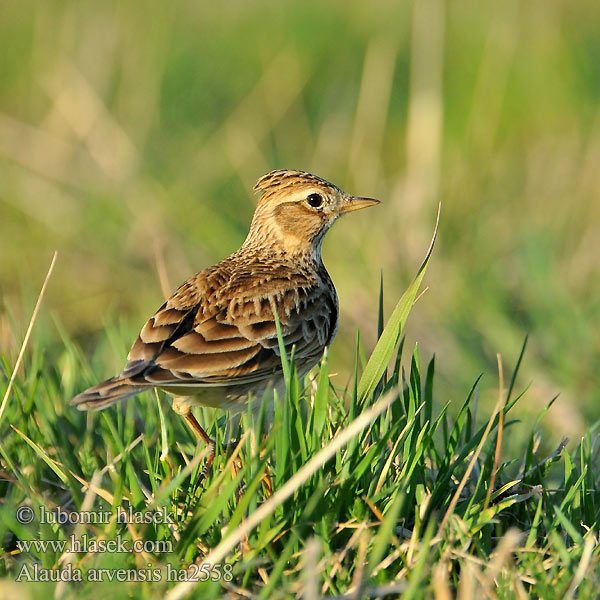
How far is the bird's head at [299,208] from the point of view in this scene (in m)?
4.82

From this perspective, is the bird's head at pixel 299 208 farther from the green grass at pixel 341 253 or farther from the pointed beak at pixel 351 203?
the green grass at pixel 341 253

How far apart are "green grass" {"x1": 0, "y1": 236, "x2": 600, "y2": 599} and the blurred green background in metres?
1.28

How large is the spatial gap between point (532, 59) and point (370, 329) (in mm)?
4679

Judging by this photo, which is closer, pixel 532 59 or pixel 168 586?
pixel 168 586

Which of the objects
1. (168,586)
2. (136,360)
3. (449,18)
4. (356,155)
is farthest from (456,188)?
(168,586)

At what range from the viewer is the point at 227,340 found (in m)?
3.81

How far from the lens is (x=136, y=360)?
3.64 metres

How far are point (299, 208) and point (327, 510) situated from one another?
2048 millimetres

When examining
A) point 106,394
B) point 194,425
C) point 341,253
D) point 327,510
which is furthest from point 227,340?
point 341,253

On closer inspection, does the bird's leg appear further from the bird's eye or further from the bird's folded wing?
the bird's eye

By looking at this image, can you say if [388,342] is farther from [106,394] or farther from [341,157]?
[341,157]

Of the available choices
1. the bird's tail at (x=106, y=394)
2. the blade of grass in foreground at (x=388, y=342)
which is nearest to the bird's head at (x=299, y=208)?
the blade of grass in foreground at (x=388, y=342)

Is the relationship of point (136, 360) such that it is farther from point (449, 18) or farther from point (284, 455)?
point (449, 18)

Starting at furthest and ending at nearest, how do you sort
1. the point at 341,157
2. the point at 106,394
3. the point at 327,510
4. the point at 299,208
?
the point at 341,157, the point at 299,208, the point at 106,394, the point at 327,510
